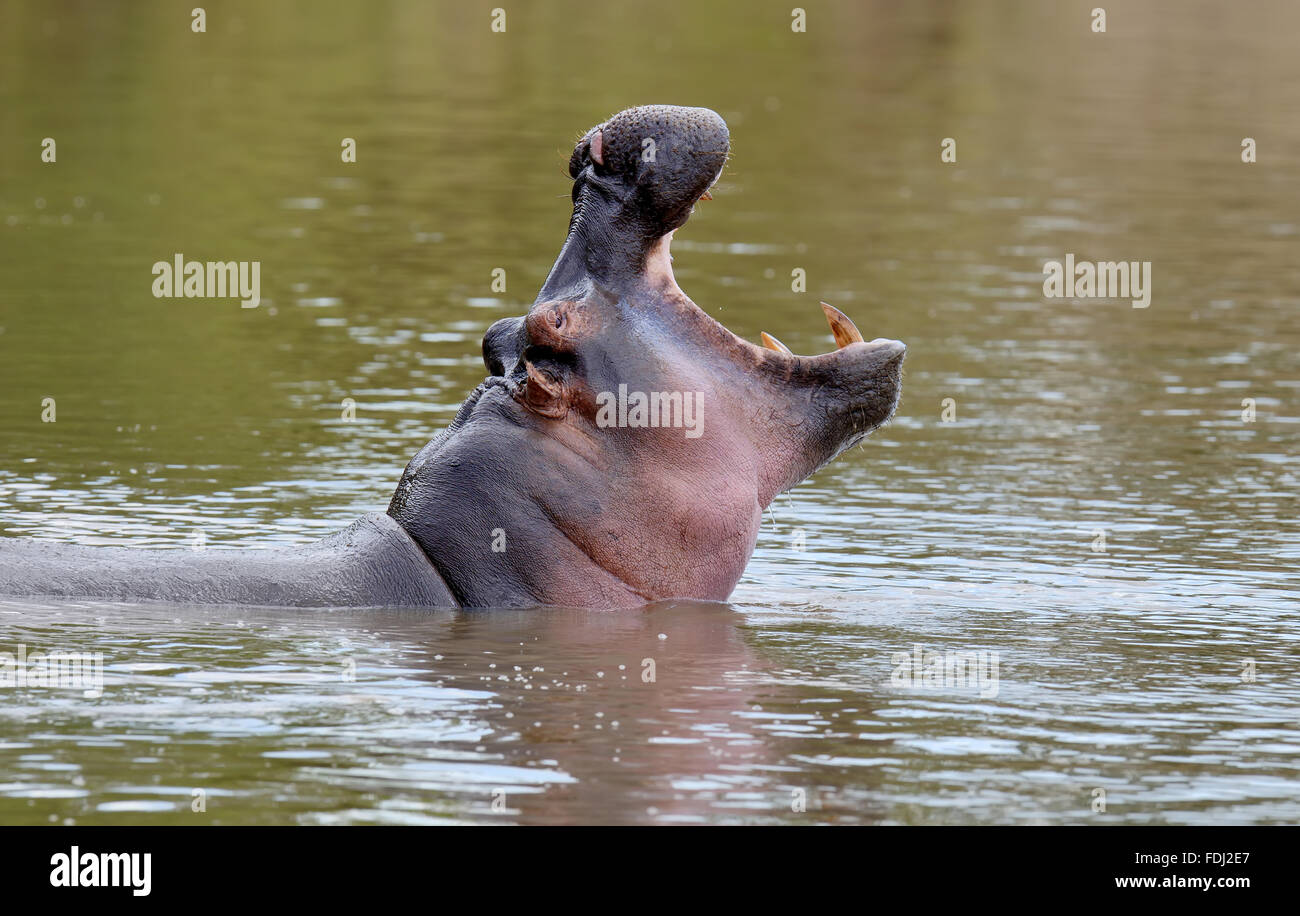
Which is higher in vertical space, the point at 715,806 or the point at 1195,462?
the point at 1195,462

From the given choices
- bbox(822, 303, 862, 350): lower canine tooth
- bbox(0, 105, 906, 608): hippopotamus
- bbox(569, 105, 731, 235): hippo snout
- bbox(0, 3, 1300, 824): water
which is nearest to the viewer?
bbox(0, 3, 1300, 824): water

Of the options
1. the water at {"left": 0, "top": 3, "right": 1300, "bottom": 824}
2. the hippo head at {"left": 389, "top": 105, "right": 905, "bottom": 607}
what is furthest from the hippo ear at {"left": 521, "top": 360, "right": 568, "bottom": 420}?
the water at {"left": 0, "top": 3, "right": 1300, "bottom": 824}

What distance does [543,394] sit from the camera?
28.4 feet

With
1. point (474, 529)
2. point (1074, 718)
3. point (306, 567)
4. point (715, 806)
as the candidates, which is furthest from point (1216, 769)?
point (306, 567)

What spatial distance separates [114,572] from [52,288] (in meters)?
9.41

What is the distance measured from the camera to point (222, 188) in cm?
2358

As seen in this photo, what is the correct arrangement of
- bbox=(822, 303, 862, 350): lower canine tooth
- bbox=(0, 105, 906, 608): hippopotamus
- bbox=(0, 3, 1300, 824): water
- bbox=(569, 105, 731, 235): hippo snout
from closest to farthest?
bbox=(0, 3, 1300, 824): water
bbox=(569, 105, 731, 235): hippo snout
bbox=(0, 105, 906, 608): hippopotamus
bbox=(822, 303, 862, 350): lower canine tooth

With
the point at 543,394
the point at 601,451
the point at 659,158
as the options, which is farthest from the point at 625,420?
the point at 659,158

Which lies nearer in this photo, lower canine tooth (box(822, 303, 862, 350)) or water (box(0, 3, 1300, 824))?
water (box(0, 3, 1300, 824))

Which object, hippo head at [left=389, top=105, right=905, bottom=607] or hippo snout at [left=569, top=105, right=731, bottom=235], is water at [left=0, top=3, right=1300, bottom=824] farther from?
hippo snout at [left=569, top=105, right=731, bottom=235]

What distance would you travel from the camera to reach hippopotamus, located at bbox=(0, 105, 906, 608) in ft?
28.5

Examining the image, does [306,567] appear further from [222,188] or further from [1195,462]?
[222,188]

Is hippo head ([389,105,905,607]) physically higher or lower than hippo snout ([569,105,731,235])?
lower

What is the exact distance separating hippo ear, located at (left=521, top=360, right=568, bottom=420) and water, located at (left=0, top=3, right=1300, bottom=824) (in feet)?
2.65
